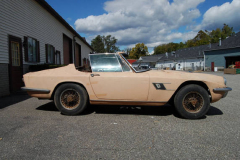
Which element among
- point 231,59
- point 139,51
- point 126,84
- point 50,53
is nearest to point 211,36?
point 139,51

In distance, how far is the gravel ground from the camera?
2.18m

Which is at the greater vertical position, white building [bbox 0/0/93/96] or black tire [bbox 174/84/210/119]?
white building [bbox 0/0/93/96]

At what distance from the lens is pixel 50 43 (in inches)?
466

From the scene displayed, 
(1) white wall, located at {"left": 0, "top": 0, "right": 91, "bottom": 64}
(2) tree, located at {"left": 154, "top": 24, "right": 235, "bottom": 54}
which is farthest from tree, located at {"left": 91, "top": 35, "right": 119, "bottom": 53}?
(1) white wall, located at {"left": 0, "top": 0, "right": 91, "bottom": 64}

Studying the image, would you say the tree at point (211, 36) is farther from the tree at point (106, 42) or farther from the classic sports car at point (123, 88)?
the classic sports car at point (123, 88)

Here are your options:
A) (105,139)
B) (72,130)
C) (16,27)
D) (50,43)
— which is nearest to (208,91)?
(105,139)

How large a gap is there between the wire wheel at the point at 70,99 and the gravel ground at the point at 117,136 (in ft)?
0.84

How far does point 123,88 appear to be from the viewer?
3592 mm

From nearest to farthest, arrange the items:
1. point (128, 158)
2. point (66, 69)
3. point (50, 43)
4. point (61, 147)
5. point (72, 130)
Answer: point (128, 158) < point (61, 147) < point (72, 130) < point (66, 69) < point (50, 43)

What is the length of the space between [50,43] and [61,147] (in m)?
10.9

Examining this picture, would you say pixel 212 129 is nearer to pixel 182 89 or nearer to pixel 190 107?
pixel 190 107

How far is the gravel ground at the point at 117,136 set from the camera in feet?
7.14

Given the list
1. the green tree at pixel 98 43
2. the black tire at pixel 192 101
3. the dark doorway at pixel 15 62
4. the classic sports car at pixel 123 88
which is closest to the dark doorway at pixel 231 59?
the classic sports car at pixel 123 88

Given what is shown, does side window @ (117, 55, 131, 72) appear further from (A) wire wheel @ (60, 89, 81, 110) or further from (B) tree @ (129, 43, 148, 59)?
(B) tree @ (129, 43, 148, 59)
